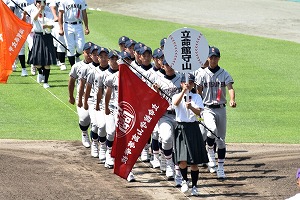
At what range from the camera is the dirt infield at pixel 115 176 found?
54.3 feet

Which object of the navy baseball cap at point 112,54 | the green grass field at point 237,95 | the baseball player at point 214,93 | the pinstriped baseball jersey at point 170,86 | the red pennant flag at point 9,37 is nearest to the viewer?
the pinstriped baseball jersey at point 170,86

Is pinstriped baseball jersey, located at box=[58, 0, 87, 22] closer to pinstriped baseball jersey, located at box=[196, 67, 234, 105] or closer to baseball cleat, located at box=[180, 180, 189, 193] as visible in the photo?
pinstriped baseball jersey, located at box=[196, 67, 234, 105]

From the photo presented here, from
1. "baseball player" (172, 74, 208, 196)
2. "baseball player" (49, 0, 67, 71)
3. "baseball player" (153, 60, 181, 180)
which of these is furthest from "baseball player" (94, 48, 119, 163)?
"baseball player" (49, 0, 67, 71)

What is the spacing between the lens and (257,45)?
32.3 m

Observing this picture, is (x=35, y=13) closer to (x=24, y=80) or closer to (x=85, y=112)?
(x=24, y=80)

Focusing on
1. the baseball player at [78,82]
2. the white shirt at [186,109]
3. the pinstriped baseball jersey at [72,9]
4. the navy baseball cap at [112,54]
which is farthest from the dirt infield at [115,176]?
the pinstriped baseball jersey at [72,9]

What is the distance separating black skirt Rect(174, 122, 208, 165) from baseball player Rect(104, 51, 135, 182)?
185 centimetres

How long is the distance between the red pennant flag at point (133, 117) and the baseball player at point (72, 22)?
359 inches

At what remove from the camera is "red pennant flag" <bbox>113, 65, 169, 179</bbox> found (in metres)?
16.9

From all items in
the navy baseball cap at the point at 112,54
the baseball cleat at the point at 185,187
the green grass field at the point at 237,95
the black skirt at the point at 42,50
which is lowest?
Answer: the green grass field at the point at 237,95

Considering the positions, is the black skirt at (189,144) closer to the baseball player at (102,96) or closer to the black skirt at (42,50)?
the baseball player at (102,96)

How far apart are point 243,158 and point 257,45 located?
43.8 ft

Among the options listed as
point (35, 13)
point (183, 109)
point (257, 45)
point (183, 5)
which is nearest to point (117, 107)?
point (183, 109)

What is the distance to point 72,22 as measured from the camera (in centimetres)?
2620
